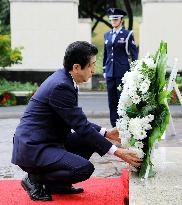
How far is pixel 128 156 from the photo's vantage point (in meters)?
4.16

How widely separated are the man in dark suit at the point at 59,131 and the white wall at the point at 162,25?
31.1 feet

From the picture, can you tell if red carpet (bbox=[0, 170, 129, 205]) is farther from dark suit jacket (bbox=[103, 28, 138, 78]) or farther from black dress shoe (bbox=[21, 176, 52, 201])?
dark suit jacket (bbox=[103, 28, 138, 78])

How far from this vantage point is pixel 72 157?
14.3ft

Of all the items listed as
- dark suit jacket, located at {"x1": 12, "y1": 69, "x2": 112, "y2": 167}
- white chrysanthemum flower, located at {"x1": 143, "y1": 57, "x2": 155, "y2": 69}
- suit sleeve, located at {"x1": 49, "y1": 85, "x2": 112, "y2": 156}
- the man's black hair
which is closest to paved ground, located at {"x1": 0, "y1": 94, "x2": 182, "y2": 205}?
suit sleeve, located at {"x1": 49, "y1": 85, "x2": 112, "y2": 156}

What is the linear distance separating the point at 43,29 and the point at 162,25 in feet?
9.57

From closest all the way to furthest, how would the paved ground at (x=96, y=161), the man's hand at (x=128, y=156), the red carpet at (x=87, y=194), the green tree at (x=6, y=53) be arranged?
the man's hand at (x=128, y=156), the red carpet at (x=87, y=194), the paved ground at (x=96, y=161), the green tree at (x=6, y=53)

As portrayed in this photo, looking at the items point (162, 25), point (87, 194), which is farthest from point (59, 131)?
point (162, 25)

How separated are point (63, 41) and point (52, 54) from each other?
0.44m

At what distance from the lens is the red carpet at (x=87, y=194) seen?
173 inches

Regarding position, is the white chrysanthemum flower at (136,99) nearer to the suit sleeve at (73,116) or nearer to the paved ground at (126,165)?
the suit sleeve at (73,116)

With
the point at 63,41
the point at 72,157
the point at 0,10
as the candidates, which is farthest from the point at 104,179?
the point at 0,10

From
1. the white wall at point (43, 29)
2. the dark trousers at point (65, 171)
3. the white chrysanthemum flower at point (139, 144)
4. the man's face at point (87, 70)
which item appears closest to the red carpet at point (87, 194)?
the dark trousers at point (65, 171)

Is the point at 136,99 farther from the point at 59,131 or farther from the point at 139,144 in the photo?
the point at 59,131

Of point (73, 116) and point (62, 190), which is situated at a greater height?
point (73, 116)
